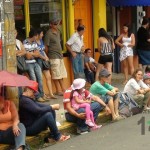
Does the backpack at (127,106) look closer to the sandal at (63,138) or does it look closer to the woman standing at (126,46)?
the sandal at (63,138)

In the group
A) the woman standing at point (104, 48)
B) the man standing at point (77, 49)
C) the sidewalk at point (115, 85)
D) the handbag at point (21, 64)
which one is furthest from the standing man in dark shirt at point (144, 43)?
the handbag at point (21, 64)

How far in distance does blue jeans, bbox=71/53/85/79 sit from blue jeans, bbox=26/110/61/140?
173 inches

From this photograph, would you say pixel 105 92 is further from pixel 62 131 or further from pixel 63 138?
pixel 63 138

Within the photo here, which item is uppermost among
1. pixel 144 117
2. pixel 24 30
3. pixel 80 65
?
pixel 24 30

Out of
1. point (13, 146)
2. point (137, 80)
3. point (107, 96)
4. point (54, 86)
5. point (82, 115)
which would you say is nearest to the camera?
point (13, 146)

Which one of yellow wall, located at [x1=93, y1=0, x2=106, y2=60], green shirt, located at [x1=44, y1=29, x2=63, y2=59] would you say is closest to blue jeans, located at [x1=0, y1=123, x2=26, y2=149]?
green shirt, located at [x1=44, y1=29, x2=63, y2=59]

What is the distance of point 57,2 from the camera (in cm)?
1399

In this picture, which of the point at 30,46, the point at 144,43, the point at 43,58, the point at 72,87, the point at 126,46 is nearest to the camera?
the point at 72,87

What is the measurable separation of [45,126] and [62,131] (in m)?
0.96

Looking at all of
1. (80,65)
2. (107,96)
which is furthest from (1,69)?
(80,65)

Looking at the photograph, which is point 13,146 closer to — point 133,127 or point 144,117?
point 133,127

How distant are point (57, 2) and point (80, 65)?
1751mm

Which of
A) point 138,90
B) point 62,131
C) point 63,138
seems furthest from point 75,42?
point 63,138

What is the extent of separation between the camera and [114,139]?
9.54 metres
